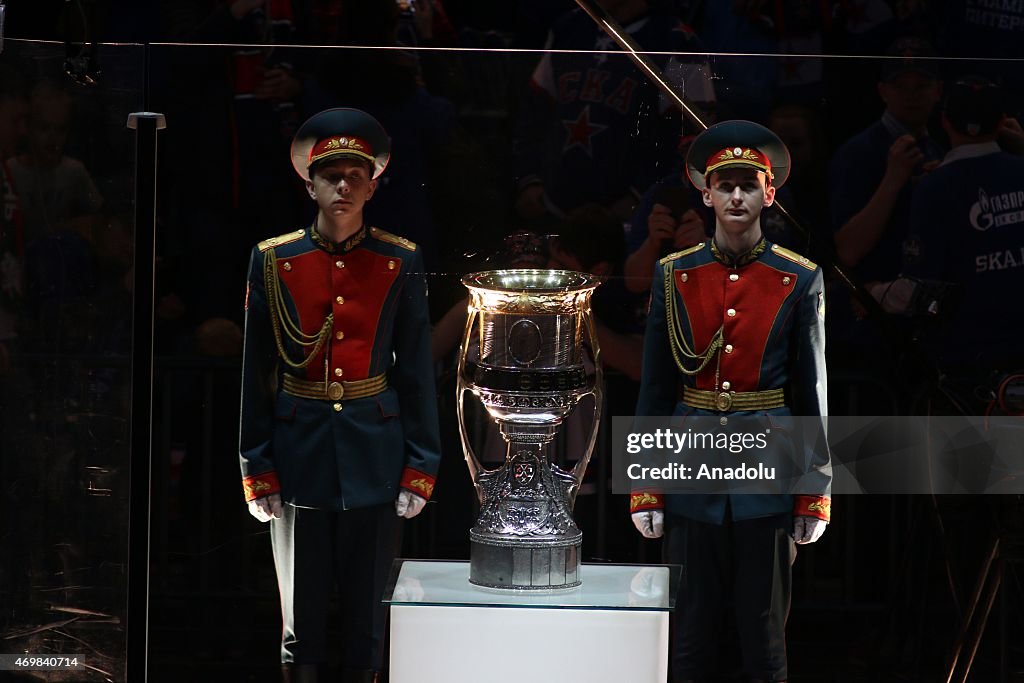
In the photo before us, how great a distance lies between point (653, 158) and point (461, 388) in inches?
27.3

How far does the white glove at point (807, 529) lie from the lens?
12.5ft

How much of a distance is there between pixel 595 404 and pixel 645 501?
0.87 ft

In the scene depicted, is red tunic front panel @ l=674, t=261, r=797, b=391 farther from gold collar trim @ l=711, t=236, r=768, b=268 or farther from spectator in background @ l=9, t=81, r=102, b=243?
spectator in background @ l=9, t=81, r=102, b=243

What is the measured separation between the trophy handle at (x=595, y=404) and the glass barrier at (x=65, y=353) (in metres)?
1.09

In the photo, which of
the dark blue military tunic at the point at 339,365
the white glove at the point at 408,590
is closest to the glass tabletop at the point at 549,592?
the white glove at the point at 408,590

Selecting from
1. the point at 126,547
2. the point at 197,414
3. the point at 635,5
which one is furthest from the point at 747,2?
the point at 126,547

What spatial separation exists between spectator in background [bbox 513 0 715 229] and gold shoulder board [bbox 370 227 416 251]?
0.89ft

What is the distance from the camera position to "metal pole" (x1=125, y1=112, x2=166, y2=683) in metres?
3.82

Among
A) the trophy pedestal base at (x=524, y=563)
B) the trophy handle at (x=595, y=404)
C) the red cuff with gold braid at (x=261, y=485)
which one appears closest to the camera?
the trophy pedestal base at (x=524, y=563)

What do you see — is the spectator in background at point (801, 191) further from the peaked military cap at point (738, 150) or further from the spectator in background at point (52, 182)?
the spectator in background at point (52, 182)

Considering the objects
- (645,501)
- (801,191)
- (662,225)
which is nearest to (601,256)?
(662,225)

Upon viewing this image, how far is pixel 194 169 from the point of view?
3.80 metres

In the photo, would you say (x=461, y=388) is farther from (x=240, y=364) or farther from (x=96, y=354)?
(x=96, y=354)

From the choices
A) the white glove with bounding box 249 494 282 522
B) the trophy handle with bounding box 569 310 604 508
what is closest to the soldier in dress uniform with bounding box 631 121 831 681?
the trophy handle with bounding box 569 310 604 508
